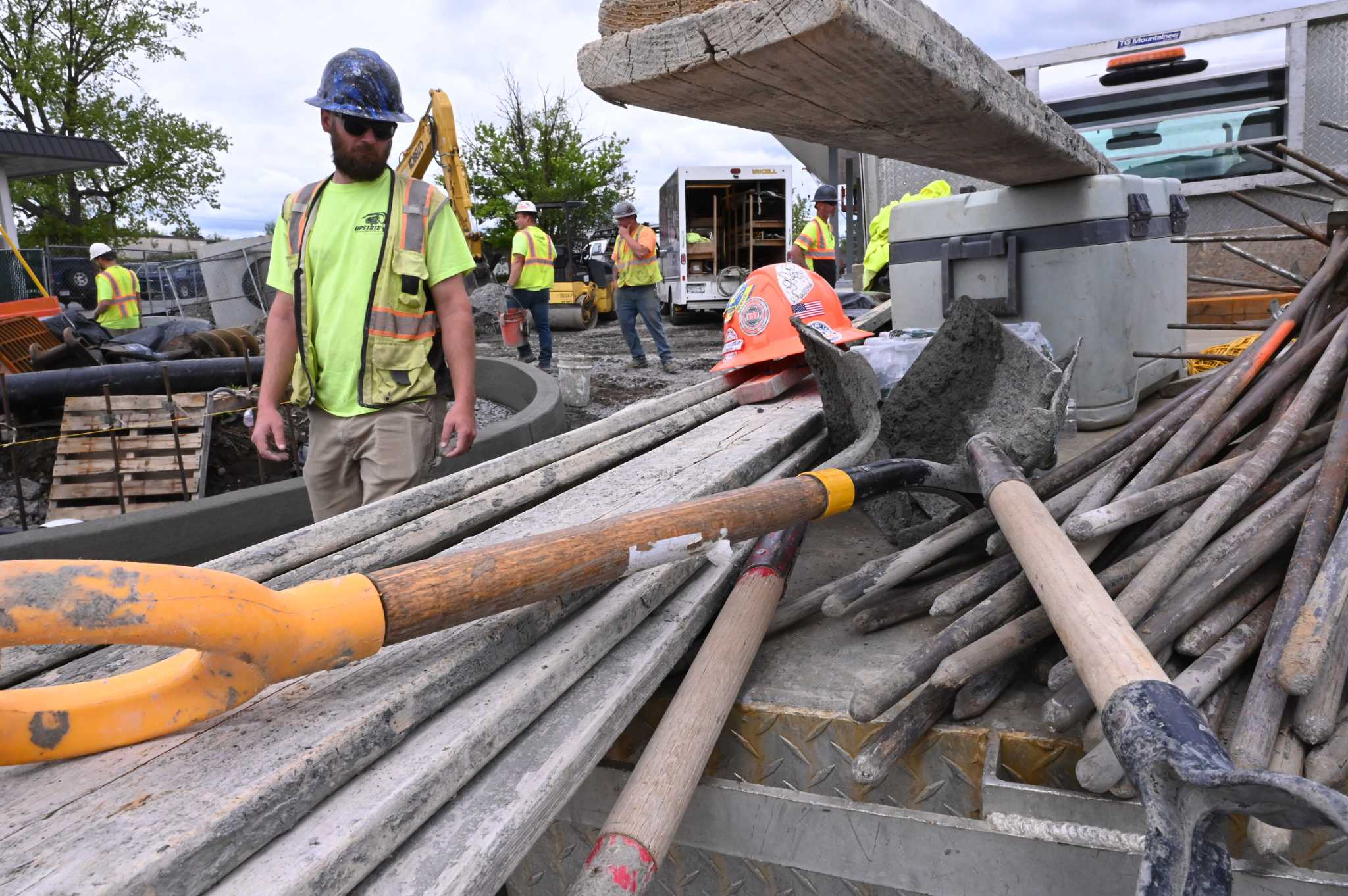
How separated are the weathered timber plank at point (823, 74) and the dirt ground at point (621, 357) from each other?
5534 millimetres

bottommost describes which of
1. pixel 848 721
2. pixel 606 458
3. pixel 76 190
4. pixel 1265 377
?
pixel 848 721

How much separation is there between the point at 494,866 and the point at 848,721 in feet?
2.94

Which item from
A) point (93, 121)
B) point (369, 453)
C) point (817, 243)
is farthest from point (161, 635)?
point (93, 121)

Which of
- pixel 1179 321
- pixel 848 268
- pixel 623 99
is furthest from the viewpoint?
pixel 848 268

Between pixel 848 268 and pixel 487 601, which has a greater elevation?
pixel 848 268

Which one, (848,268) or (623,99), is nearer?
(623,99)

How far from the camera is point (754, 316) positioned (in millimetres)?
4113

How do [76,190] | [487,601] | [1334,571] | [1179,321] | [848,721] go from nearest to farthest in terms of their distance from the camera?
[487,601], [1334,571], [848,721], [1179,321], [76,190]

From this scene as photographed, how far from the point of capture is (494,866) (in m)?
1.24

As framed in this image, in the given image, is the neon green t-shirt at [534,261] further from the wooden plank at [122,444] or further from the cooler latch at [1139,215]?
the cooler latch at [1139,215]

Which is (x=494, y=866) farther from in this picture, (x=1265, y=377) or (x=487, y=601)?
(x=1265, y=377)

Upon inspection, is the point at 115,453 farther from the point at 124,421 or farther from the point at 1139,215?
the point at 1139,215

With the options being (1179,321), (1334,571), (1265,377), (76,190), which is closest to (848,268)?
(1179,321)

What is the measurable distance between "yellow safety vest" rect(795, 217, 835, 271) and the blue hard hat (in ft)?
26.6
